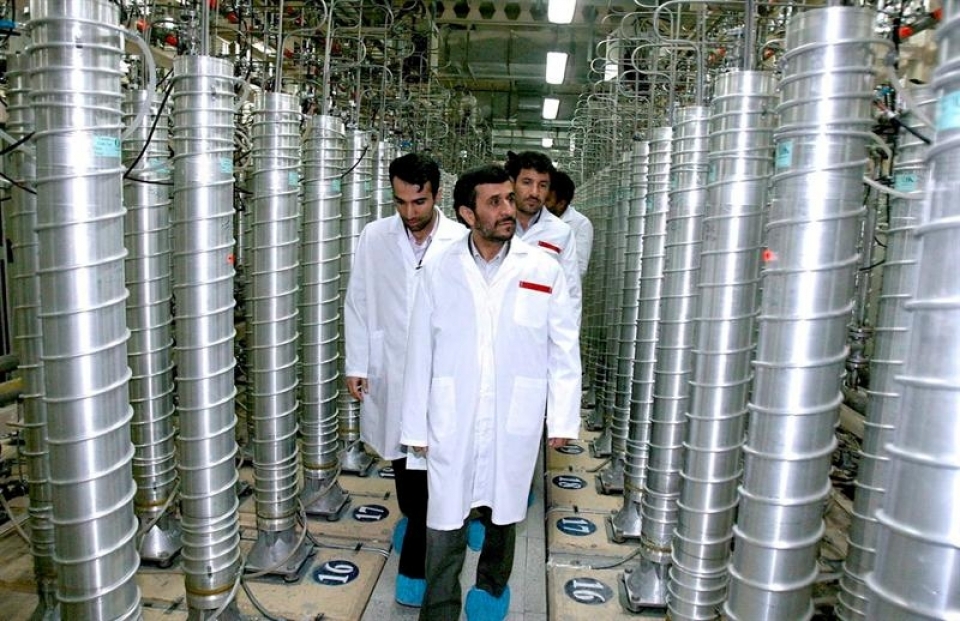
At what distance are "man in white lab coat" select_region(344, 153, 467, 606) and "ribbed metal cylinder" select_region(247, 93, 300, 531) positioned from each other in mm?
338

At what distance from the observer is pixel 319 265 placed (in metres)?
3.79

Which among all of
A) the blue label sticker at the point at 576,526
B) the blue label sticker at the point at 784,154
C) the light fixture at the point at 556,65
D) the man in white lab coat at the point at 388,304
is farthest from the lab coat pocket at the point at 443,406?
the light fixture at the point at 556,65

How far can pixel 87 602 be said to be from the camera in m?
1.82

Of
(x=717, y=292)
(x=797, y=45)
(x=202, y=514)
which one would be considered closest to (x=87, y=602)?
(x=202, y=514)

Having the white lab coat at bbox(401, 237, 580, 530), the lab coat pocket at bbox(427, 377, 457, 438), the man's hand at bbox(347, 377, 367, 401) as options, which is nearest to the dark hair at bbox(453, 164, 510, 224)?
the white lab coat at bbox(401, 237, 580, 530)

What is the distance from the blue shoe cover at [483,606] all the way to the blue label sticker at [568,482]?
1.72m

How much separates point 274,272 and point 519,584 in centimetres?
176

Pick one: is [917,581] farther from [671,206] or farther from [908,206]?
[671,206]

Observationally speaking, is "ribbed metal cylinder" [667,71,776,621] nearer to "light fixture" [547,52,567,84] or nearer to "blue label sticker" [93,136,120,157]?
"blue label sticker" [93,136,120,157]

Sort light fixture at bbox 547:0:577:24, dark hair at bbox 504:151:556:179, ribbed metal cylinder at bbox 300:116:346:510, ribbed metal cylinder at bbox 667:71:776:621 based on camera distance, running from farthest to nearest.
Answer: light fixture at bbox 547:0:577:24
dark hair at bbox 504:151:556:179
ribbed metal cylinder at bbox 300:116:346:510
ribbed metal cylinder at bbox 667:71:776:621

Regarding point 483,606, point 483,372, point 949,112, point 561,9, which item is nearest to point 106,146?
point 483,372

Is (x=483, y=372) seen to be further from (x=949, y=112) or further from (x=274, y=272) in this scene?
(x=949, y=112)

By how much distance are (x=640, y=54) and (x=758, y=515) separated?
19.5 feet

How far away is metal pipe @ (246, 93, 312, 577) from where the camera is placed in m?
3.13
